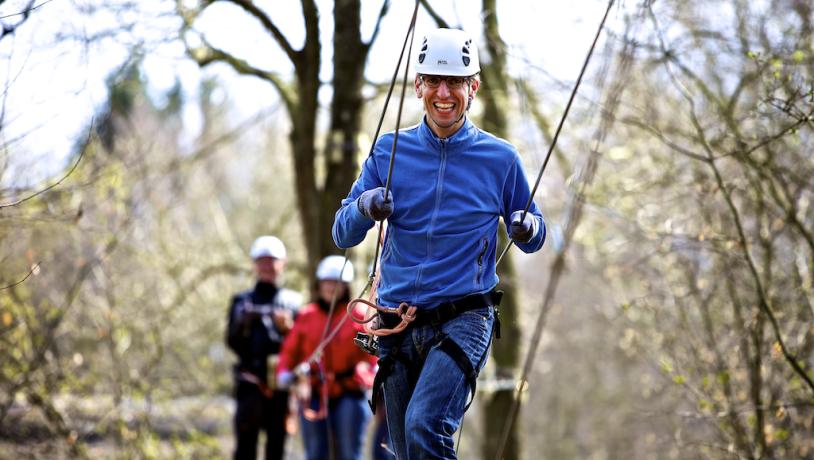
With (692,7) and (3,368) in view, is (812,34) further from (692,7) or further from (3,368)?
(3,368)

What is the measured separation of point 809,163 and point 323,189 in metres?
4.75

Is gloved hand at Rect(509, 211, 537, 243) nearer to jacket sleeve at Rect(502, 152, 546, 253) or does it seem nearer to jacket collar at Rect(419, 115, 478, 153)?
jacket sleeve at Rect(502, 152, 546, 253)

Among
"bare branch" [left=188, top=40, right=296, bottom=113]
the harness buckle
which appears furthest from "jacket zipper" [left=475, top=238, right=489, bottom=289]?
"bare branch" [left=188, top=40, right=296, bottom=113]

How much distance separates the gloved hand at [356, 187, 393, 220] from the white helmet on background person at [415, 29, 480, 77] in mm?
577

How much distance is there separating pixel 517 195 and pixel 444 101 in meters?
0.54

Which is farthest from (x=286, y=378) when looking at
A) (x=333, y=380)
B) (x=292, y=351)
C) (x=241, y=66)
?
(x=241, y=66)

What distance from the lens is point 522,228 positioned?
15.0ft

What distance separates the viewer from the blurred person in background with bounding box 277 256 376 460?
29.3ft

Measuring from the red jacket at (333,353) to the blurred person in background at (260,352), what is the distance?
390 mm

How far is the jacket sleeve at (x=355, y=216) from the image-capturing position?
A: 474cm

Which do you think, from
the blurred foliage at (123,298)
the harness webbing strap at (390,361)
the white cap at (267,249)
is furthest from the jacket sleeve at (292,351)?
the harness webbing strap at (390,361)

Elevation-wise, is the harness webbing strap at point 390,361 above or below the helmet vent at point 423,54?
below

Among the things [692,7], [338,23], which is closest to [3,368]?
[338,23]

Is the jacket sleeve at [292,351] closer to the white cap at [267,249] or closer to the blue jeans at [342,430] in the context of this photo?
the blue jeans at [342,430]
